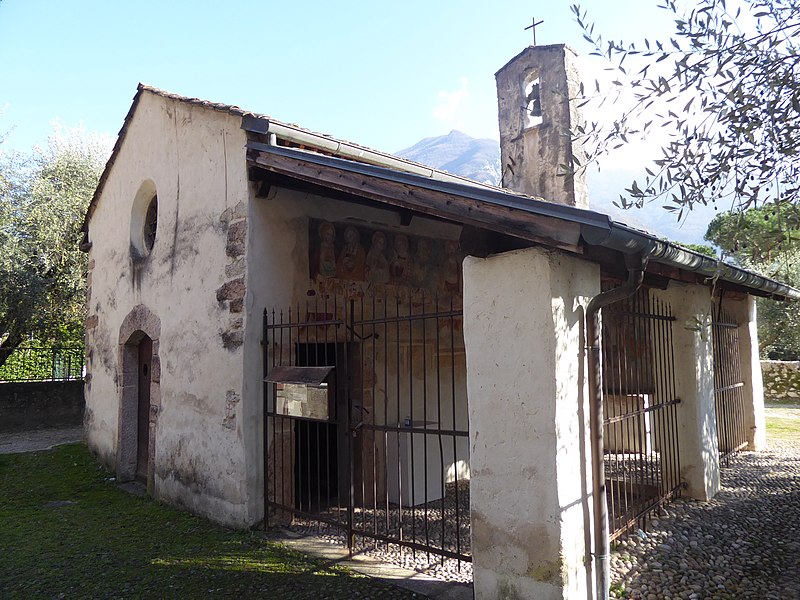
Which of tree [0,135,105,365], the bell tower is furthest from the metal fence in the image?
the bell tower

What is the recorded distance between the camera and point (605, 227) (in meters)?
2.85

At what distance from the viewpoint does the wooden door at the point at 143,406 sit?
296 inches

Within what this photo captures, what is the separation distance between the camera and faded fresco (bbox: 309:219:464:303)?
18.8 feet

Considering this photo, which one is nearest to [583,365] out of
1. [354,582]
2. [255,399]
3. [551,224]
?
[551,224]

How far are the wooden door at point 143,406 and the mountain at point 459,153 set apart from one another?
392ft

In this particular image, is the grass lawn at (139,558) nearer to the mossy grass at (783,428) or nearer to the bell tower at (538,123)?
the mossy grass at (783,428)

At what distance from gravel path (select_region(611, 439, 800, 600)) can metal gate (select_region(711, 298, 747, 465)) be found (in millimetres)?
1436

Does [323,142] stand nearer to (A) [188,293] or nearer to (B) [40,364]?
(A) [188,293]

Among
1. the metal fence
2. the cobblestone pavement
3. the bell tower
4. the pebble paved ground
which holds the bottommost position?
the pebble paved ground

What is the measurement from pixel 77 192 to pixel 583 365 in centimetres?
1375

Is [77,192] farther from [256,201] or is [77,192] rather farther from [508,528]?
[508,528]

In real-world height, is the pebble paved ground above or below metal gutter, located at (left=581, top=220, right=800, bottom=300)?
below

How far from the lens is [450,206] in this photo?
11.3 feet

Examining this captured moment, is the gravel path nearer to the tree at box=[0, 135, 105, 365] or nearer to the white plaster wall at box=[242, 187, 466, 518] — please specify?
the white plaster wall at box=[242, 187, 466, 518]
